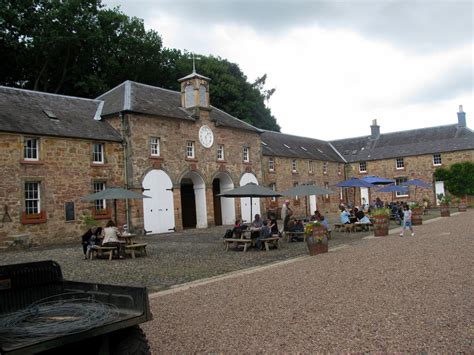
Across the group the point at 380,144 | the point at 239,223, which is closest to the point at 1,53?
the point at 239,223

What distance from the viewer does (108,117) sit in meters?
24.9

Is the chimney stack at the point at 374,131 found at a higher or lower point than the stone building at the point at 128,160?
higher

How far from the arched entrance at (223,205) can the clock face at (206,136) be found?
2.84 meters

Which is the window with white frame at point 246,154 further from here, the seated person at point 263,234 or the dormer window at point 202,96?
the seated person at point 263,234

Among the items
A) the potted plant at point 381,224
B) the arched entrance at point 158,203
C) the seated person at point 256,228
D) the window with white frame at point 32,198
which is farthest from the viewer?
the arched entrance at point 158,203

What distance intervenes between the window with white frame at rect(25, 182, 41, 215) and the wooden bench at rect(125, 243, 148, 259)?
7064 mm

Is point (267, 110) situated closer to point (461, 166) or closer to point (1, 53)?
point (461, 166)

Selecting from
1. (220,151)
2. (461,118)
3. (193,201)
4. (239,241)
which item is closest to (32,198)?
(239,241)

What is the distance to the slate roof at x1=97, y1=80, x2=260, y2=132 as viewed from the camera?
81.6 feet

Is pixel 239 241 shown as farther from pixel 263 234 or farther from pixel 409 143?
pixel 409 143

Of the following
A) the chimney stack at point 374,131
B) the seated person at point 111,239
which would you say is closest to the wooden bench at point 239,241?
the seated person at point 111,239

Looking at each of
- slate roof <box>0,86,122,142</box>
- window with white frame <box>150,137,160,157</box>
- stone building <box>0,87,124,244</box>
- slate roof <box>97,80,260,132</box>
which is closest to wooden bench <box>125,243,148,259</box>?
stone building <box>0,87,124,244</box>

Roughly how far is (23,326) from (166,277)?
676 centimetres

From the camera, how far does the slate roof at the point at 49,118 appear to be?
20562 millimetres
